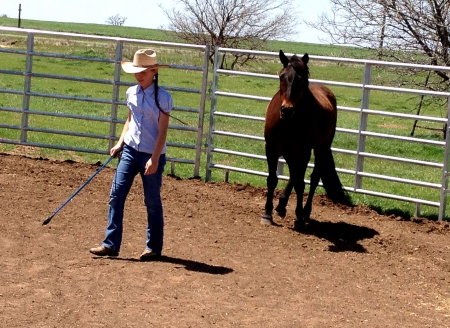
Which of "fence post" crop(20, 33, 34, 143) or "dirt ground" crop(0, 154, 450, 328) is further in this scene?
"fence post" crop(20, 33, 34, 143)

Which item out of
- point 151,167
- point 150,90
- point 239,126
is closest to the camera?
point 151,167

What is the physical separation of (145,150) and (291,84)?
6.17ft

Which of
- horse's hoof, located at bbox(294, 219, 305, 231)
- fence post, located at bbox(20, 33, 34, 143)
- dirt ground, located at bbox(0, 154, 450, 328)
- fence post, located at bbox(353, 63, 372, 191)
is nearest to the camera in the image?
dirt ground, located at bbox(0, 154, 450, 328)

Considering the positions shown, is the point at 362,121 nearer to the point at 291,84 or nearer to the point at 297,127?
the point at 297,127

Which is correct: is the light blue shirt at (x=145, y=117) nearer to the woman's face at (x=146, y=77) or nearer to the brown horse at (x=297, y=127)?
the woman's face at (x=146, y=77)

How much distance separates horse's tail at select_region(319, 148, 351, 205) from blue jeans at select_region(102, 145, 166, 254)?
299 cm

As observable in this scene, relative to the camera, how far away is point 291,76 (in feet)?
26.2

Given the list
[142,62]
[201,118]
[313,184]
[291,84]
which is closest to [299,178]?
[313,184]

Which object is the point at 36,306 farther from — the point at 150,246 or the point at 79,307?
the point at 150,246

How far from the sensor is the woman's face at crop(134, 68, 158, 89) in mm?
6629

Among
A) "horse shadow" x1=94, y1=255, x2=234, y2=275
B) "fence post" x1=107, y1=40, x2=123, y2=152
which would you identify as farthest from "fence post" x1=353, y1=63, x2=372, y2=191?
"horse shadow" x1=94, y1=255, x2=234, y2=275

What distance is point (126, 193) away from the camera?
6.80 meters

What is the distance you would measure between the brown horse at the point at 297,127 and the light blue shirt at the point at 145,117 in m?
1.64

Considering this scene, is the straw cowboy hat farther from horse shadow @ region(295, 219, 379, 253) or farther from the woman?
horse shadow @ region(295, 219, 379, 253)
